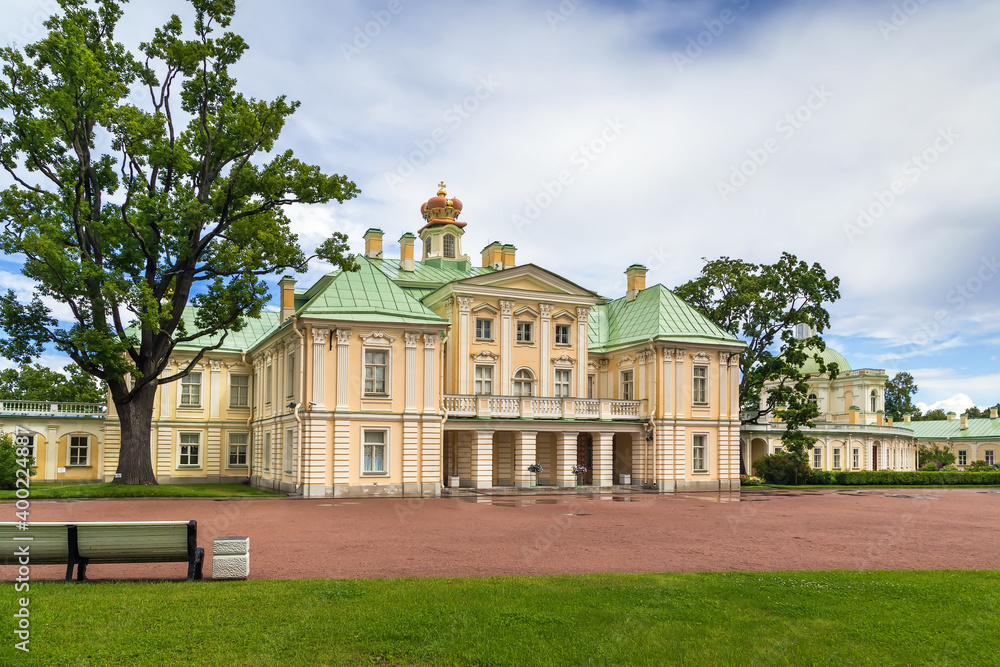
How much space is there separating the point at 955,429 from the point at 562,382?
64738mm

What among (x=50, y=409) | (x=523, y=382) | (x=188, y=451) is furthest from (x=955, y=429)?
(x=50, y=409)

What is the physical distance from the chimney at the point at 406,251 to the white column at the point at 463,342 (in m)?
6.76

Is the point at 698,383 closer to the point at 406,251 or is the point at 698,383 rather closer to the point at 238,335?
the point at 406,251

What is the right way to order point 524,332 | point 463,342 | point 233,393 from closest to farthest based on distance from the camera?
point 463,342 < point 524,332 < point 233,393

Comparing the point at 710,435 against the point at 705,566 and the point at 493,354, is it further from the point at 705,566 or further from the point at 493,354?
the point at 705,566

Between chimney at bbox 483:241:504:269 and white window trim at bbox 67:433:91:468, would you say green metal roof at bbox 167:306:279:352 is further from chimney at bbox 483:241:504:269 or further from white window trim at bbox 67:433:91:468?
chimney at bbox 483:241:504:269

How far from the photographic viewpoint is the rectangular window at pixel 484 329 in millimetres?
37625

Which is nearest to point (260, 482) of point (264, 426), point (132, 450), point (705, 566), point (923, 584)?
point (264, 426)

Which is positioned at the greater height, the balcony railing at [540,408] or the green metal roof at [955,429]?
the balcony railing at [540,408]

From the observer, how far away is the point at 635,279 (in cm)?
4572

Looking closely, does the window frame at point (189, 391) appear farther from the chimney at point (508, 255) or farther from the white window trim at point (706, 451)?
the white window trim at point (706, 451)

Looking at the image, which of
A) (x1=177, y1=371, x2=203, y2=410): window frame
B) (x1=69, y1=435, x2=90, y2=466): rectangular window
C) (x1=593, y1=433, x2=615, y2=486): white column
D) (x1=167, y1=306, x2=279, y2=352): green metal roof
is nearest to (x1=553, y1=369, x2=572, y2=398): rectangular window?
(x1=593, y1=433, x2=615, y2=486): white column

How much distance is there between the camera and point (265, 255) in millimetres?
29500

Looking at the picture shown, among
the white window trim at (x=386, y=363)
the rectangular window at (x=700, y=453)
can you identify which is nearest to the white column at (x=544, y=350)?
the rectangular window at (x=700, y=453)
